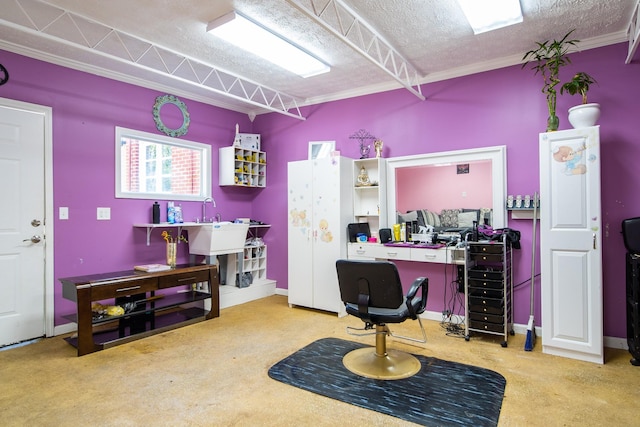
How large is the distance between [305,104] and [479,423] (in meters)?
4.18

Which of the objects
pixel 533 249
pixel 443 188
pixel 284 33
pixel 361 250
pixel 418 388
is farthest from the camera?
pixel 361 250

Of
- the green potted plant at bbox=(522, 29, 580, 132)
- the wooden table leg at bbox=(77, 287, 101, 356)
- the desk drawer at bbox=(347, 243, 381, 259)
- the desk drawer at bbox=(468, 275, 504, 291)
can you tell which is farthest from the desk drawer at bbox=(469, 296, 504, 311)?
the wooden table leg at bbox=(77, 287, 101, 356)

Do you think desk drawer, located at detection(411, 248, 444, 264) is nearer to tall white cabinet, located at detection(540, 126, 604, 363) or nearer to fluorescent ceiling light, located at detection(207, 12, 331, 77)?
tall white cabinet, located at detection(540, 126, 604, 363)

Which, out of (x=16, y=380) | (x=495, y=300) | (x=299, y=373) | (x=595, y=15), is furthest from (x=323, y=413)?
(x=595, y=15)

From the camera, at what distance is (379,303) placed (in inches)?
98.7

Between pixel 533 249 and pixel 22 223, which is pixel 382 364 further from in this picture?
pixel 22 223

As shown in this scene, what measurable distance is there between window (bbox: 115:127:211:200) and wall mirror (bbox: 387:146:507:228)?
2501 mm

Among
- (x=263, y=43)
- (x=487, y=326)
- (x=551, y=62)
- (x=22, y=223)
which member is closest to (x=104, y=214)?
(x=22, y=223)

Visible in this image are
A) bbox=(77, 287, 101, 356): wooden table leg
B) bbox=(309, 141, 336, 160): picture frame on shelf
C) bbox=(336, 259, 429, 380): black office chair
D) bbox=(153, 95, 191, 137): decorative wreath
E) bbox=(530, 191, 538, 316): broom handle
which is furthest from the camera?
bbox=(309, 141, 336, 160): picture frame on shelf

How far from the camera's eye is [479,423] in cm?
199

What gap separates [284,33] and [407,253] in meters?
2.40

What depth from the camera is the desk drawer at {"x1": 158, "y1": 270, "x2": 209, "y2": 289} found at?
11.9 ft

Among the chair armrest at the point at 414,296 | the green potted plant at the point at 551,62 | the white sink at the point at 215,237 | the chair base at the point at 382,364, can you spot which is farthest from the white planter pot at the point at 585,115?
the white sink at the point at 215,237

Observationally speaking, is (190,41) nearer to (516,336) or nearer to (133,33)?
(133,33)
